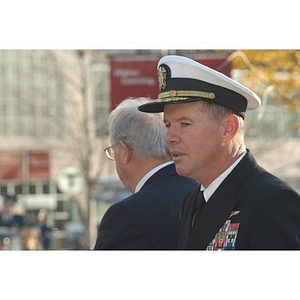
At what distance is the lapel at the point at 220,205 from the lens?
3291mm

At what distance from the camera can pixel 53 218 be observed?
3203cm

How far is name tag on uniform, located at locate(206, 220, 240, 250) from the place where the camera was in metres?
3.17

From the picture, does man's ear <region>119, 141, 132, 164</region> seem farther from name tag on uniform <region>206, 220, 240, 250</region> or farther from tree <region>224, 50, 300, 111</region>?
tree <region>224, 50, 300, 111</region>

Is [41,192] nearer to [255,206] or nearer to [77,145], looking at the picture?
[77,145]

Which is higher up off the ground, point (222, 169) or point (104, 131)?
→ point (222, 169)

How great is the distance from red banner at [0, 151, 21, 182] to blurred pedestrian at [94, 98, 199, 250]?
29.3m

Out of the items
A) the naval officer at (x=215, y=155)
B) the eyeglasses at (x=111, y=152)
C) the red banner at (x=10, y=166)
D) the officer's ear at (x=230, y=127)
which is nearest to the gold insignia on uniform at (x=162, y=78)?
the naval officer at (x=215, y=155)

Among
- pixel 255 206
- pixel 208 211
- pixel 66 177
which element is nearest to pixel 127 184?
pixel 208 211

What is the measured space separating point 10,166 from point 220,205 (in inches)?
1224

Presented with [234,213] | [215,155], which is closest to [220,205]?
[234,213]

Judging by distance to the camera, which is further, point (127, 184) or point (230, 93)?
point (127, 184)

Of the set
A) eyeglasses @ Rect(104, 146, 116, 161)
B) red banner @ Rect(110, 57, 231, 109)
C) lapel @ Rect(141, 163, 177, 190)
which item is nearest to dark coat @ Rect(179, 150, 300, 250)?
lapel @ Rect(141, 163, 177, 190)

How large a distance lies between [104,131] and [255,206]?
20.5 m

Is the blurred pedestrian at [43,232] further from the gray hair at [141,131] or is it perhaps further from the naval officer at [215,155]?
the naval officer at [215,155]
